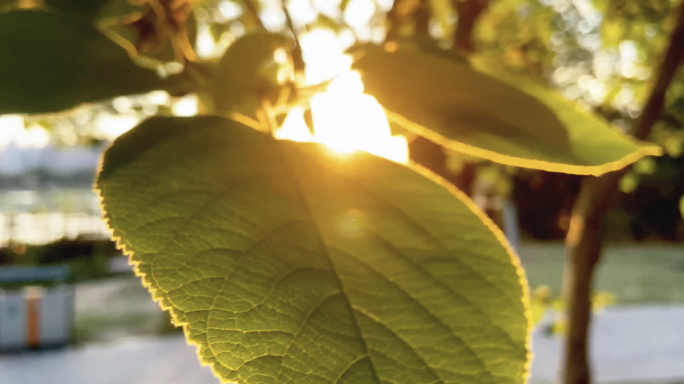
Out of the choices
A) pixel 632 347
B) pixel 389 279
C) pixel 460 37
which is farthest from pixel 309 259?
pixel 632 347

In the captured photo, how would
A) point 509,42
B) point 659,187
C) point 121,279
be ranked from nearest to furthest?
point 509,42 → point 121,279 → point 659,187

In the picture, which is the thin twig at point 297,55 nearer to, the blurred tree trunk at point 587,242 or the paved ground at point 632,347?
the blurred tree trunk at point 587,242

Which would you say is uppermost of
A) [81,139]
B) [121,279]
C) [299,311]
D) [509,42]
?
[121,279]

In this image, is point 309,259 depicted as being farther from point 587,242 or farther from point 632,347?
point 632,347

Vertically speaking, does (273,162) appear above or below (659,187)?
below

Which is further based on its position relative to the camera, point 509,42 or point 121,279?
point 121,279

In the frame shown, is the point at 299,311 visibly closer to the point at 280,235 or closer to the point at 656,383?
the point at 280,235

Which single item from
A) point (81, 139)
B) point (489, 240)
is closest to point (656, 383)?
point (81, 139)
